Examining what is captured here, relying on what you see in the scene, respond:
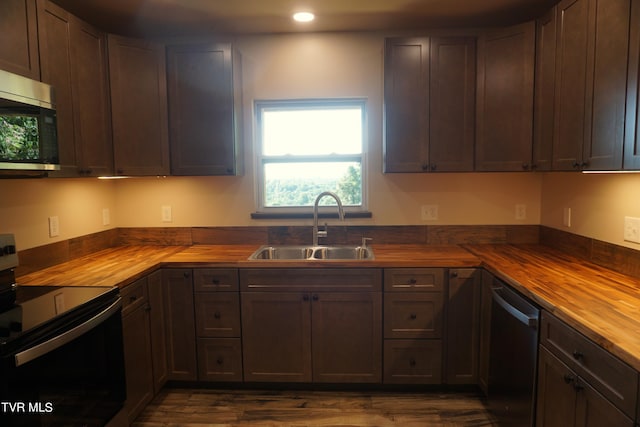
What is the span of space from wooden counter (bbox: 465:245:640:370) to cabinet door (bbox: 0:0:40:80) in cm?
255

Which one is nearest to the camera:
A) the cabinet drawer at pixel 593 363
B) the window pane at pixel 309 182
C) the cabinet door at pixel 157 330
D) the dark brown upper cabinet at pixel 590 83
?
the cabinet drawer at pixel 593 363

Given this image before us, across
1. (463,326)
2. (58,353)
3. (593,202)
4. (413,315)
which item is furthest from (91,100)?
(593,202)

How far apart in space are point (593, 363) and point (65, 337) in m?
1.94

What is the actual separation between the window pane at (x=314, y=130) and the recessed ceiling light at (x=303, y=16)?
2.03ft

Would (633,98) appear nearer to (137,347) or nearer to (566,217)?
(566,217)

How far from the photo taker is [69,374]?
157cm

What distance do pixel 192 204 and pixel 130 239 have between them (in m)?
0.57

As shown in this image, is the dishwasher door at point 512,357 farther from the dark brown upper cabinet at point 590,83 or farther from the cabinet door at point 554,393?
the dark brown upper cabinet at point 590,83

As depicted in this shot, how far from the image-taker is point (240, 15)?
8.36ft

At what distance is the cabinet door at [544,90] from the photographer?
88.0 inches

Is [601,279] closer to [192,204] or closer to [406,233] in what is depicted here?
[406,233]

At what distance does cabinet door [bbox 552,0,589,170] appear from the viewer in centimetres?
193

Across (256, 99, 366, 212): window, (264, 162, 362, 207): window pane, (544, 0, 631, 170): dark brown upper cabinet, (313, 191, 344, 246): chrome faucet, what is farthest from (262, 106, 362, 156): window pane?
(544, 0, 631, 170): dark brown upper cabinet

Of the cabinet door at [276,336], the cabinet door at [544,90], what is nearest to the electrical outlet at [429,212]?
the cabinet door at [544,90]
